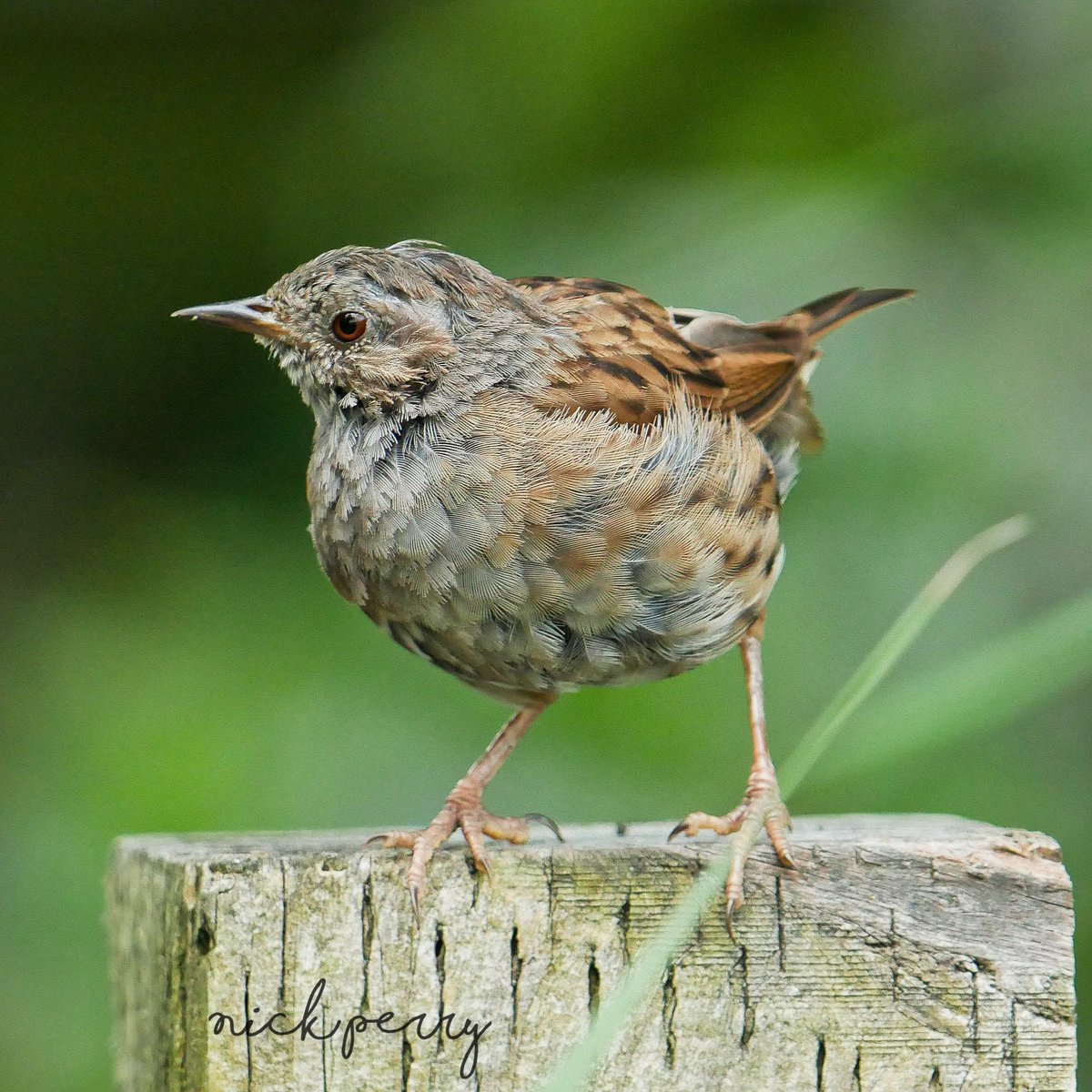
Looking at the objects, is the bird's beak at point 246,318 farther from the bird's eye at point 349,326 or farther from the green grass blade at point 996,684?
the green grass blade at point 996,684

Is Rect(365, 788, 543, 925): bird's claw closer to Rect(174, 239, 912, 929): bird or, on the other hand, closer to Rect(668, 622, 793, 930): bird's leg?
Rect(174, 239, 912, 929): bird

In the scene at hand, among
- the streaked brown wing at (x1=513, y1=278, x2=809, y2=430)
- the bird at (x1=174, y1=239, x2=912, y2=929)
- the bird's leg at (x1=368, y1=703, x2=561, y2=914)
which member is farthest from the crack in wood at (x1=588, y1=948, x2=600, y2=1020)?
the streaked brown wing at (x1=513, y1=278, x2=809, y2=430)

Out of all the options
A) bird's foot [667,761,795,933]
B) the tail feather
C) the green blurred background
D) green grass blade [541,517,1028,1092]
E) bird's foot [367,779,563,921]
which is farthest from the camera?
the green blurred background

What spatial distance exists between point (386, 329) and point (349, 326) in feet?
0.23

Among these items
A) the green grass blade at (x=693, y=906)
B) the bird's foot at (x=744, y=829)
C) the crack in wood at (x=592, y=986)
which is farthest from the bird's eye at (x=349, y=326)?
the crack in wood at (x=592, y=986)

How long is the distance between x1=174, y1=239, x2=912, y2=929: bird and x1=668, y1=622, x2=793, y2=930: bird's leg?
14 mm

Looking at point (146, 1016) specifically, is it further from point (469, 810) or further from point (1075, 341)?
point (1075, 341)

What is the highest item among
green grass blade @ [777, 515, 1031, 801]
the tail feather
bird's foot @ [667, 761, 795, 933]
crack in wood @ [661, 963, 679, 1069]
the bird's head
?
the tail feather

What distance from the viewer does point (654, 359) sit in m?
3.14

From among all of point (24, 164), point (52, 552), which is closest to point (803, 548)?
point (52, 552)

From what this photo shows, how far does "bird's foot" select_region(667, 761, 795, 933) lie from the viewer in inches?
77.9

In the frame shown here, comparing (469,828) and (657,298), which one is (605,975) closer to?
(469,828)

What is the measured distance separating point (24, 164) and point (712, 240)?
2.65 m

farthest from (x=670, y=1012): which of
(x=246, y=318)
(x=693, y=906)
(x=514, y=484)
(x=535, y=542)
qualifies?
(x=246, y=318)
